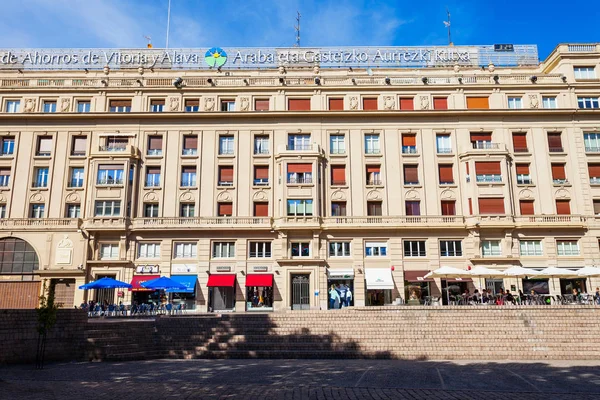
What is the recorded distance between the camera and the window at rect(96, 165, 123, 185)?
3666 cm

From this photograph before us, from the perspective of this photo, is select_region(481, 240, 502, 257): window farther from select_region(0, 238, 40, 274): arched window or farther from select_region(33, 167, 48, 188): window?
select_region(33, 167, 48, 188): window

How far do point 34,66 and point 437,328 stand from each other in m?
40.0

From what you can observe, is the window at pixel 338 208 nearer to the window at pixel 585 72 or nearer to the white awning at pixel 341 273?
the white awning at pixel 341 273

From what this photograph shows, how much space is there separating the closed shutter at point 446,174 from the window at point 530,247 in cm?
684

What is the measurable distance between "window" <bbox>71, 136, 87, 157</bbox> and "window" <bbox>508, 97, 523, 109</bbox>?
33806 mm

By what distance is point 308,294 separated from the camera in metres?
35.2

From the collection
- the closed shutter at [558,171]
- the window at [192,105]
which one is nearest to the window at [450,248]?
A: the closed shutter at [558,171]

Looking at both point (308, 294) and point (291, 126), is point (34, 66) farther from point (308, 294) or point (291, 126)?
point (308, 294)

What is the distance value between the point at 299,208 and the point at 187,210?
28.0 ft

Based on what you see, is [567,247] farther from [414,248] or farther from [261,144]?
[261,144]

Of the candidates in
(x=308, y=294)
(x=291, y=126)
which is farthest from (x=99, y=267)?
(x=291, y=126)

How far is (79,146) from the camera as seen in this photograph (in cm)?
3822

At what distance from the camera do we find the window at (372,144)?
3828 cm

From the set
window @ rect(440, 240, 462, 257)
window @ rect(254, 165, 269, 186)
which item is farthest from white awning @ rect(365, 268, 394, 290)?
window @ rect(254, 165, 269, 186)
